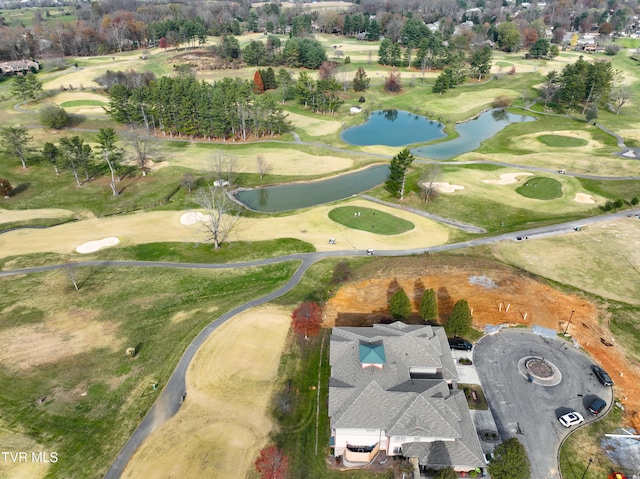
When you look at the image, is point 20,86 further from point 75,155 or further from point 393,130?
point 393,130

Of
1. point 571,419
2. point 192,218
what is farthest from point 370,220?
point 571,419

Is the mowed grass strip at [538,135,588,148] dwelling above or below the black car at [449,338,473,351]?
above

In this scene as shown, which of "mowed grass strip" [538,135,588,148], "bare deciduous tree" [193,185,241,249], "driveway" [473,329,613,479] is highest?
"mowed grass strip" [538,135,588,148]

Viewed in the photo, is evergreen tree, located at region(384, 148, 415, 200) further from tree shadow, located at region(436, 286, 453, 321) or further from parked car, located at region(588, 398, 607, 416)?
parked car, located at region(588, 398, 607, 416)

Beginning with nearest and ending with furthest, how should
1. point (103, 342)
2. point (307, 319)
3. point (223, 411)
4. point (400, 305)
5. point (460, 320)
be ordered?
1. point (223, 411)
2. point (460, 320)
3. point (103, 342)
4. point (400, 305)
5. point (307, 319)

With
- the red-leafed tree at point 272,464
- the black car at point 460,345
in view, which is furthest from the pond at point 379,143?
the red-leafed tree at point 272,464

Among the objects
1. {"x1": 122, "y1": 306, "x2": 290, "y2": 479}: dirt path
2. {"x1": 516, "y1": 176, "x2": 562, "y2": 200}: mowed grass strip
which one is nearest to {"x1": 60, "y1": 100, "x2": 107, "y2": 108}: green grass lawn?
{"x1": 122, "y1": 306, "x2": 290, "y2": 479}: dirt path

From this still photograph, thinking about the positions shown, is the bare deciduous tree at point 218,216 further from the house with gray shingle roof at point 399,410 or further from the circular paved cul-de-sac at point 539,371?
the circular paved cul-de-sac at point 539,371
